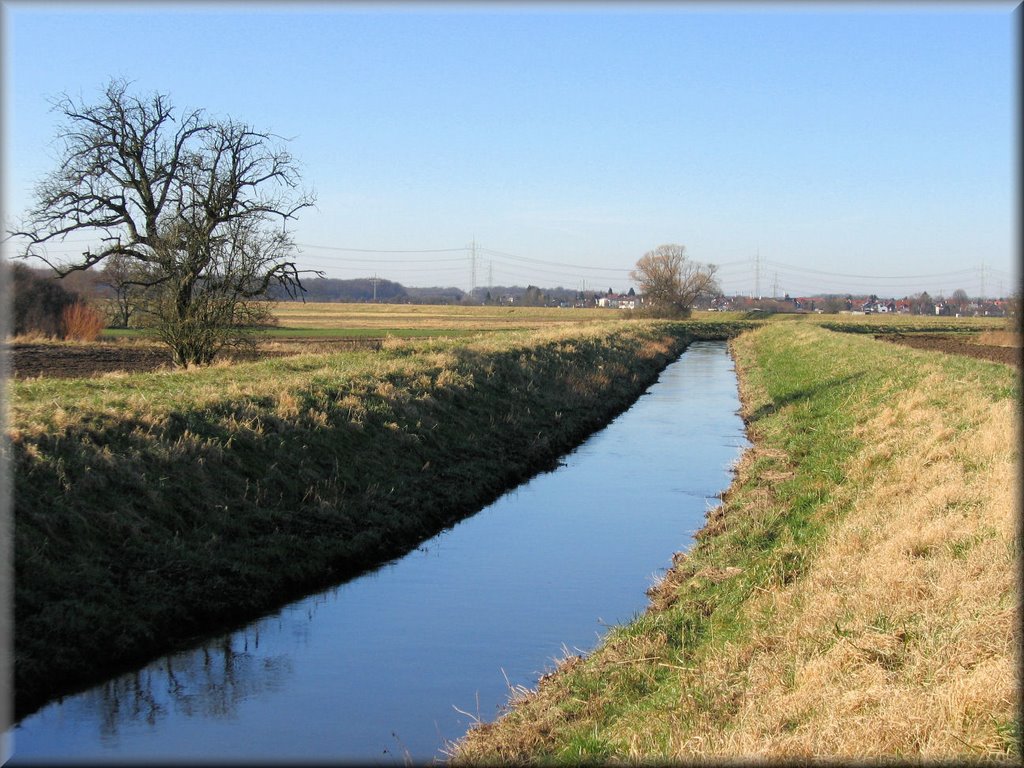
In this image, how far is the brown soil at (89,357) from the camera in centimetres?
2455

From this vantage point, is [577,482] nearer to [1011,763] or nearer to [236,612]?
[236,612]

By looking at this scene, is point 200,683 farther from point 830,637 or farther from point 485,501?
point 485,501

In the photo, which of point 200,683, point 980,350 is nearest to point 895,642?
point 200,683

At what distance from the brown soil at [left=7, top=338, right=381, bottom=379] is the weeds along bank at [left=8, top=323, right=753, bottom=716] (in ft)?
22.1

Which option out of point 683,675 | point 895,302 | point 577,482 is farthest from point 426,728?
point 895,302

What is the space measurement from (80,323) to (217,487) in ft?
111

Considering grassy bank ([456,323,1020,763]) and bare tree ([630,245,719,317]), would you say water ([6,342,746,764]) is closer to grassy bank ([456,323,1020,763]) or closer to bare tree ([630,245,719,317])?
grassy bank ([456,323,1020,763])

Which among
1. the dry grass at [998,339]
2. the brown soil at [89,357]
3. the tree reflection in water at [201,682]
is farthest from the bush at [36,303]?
the dry grass at [998,339]

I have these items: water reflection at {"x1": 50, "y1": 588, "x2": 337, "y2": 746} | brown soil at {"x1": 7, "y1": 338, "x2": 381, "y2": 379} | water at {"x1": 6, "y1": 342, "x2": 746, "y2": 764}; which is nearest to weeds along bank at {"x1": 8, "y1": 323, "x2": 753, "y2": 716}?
water reflection at {"x1": 50, "y1": 588, "x2": 337, "y2": 746}

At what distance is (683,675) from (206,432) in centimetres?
831

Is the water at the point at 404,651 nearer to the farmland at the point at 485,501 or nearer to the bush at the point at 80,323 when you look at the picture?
the farmland at the point at 485,501

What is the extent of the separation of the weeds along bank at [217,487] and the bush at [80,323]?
2411 cm

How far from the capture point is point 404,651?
895 centimetres

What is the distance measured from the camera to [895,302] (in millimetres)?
151375
